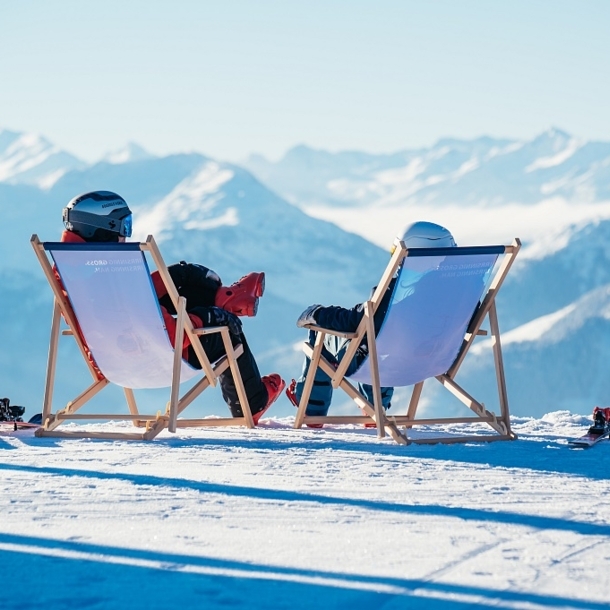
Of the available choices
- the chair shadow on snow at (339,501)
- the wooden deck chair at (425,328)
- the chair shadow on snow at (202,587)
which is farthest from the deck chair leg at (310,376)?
the chair shadow on snow at (202,587)

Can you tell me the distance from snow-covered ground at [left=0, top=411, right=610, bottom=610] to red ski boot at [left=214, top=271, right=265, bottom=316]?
3.55ft

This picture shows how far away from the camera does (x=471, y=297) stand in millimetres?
5711

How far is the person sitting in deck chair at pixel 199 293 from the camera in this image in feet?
19.5

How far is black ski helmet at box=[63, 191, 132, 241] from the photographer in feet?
19.6

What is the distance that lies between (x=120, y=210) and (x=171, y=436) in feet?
3.68

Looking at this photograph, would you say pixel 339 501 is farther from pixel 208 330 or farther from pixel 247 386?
pixel 247 386

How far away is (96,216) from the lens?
598 centimetres

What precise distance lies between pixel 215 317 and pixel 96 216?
75cm

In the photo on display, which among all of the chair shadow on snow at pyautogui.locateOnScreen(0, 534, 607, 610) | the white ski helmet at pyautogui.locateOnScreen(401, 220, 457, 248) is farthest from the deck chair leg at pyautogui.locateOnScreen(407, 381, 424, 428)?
the chair shadow on snow at pyautogui.locateOnScreen(0, 534, 607, 610)

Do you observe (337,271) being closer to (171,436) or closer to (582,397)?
(582,397)

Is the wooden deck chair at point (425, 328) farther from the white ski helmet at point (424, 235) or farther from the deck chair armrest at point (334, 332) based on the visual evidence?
the white ski helmet at point (424, 235)

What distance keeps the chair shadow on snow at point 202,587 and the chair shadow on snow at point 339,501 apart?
760mm

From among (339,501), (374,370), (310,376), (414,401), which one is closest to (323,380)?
(310,376)

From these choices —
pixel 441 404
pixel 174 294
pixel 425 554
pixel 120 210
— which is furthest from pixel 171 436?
pixel 441 404
